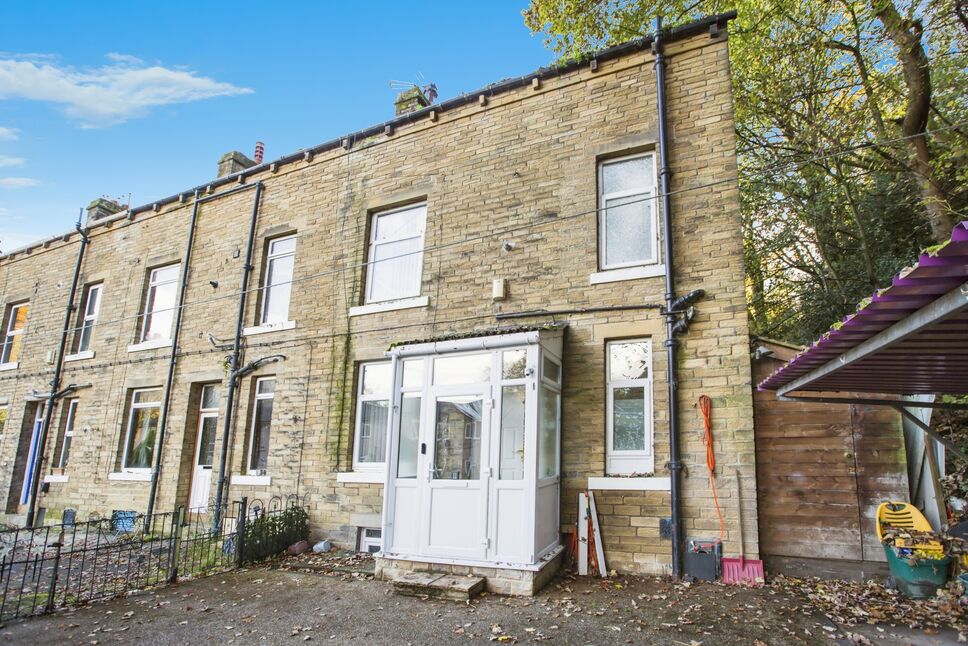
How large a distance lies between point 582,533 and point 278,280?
7.78m

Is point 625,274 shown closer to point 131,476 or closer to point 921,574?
point 921,574

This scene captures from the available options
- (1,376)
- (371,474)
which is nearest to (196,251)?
(371,474)

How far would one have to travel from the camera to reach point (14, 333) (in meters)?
15.8

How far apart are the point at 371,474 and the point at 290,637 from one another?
150 inches

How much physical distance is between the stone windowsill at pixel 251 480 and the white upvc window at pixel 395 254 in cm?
368

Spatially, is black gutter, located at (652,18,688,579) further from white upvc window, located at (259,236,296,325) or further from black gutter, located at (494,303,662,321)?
white upvc window, located at (259,236,296,325)

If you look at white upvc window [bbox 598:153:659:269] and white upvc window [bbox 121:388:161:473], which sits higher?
white upvc window [bbox 598:153:659:269]

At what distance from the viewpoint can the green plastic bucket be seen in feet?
17.9

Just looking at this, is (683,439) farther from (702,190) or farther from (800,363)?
(702,190)

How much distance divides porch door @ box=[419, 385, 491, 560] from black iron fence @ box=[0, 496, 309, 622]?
2960mm

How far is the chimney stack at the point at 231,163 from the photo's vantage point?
529 inches

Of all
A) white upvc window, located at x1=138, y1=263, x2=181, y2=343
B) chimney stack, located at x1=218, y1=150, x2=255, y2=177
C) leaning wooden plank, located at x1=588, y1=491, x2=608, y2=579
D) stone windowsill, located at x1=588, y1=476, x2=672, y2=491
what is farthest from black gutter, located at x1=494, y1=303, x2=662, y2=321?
chimney stack, located at x1=218, y1=150, x2=255, y2=177

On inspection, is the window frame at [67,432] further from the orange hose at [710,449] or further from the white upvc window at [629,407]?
the orange hose at [710,449]

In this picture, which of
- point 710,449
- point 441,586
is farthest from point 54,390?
point 710,449
